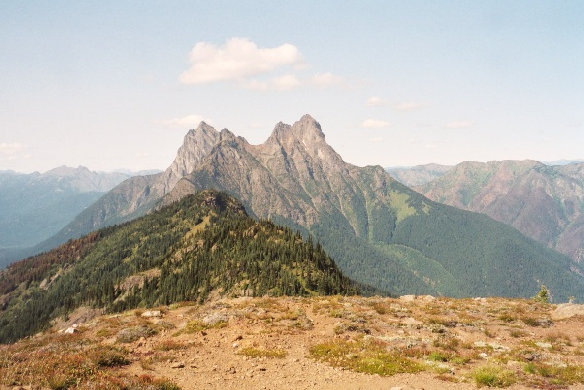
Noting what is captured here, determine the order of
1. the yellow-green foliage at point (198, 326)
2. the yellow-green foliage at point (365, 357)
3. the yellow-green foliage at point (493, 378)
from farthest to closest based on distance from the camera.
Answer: the yellow-green foliage at point (198, 326)
the yellow-green foliage at point (365, 357)
the yellow-green foliage at point (493, 378)

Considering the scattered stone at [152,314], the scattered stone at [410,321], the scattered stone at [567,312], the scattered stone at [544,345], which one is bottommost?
the scattered stone at [567,312]

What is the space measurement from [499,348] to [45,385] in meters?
34.1

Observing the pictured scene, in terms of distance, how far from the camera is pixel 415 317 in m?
43.4

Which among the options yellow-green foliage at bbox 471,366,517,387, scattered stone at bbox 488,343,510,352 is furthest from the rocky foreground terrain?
scattered stone at bbox 488,343,510,352

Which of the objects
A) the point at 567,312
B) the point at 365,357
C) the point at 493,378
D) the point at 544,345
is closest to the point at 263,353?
the point at 365,357

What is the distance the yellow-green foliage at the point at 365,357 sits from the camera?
81.4 feet

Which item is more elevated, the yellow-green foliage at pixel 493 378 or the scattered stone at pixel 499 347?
the yellow-green foliage at pixel 493 378

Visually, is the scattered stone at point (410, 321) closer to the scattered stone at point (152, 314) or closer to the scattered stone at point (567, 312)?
the scattered stone at point (567, 312)

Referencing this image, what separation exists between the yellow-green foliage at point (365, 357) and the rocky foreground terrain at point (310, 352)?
0.28 feet

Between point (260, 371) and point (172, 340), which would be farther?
point (172, 340)

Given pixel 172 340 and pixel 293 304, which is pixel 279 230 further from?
pixel 172 340

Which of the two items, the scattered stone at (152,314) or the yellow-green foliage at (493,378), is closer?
the yellow-green foliage at (493,378)

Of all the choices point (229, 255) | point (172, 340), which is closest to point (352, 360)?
point (172, 340)

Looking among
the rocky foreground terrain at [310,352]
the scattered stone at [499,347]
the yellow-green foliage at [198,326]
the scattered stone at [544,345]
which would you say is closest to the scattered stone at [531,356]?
Result: the rocky foreground terrain at [310,352]
